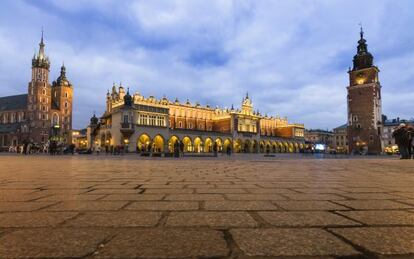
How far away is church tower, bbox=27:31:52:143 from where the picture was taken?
9944 centimetres

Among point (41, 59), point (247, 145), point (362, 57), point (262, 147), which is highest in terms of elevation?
point (41, 59)

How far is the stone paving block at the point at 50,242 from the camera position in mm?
1841

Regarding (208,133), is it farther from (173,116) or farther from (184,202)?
(184,202)

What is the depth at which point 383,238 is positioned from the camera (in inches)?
86.0

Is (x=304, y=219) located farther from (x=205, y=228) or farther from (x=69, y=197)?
(x=69, y=197)

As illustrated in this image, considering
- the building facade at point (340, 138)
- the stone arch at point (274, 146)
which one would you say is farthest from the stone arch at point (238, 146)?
the building facade at point (340, 138)

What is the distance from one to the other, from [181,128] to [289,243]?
6745 centimetres

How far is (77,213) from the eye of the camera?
3.11m

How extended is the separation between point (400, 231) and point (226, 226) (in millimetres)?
1306

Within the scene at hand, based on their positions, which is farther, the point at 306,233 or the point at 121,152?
the point at 121,152

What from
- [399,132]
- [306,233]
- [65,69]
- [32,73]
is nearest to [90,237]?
[306,233]

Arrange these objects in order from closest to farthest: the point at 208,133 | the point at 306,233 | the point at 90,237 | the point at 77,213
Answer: the point at 90,237 → the point at 306,233 → the point at 77,213 → the point at 208,133

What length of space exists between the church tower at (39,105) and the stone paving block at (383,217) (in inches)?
4278

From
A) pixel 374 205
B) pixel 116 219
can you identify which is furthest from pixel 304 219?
pixel 116 219
